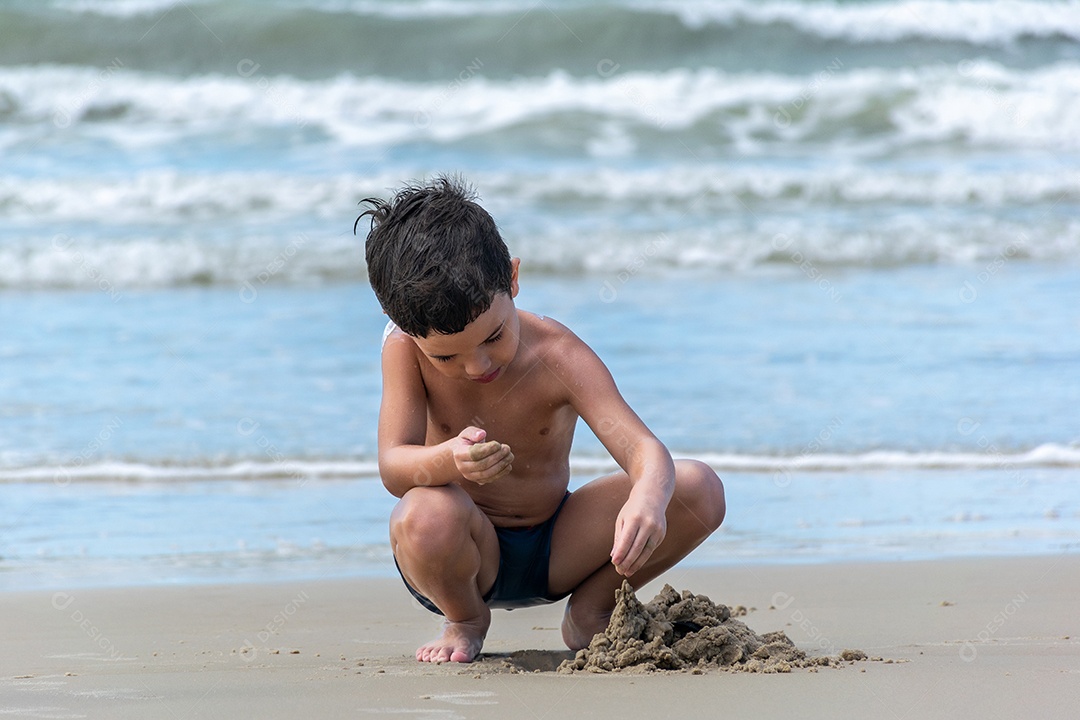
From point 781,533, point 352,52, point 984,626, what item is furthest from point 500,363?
point 352,52

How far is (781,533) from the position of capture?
397cm

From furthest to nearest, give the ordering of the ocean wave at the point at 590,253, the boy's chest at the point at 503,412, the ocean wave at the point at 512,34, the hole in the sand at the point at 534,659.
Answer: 1. the ocean wave at the point at 512,34
2. the ocean wave at the point at 590,253
3. the boy's chest at the point at 503,412
4. the hole in the sand at the point at 534,659

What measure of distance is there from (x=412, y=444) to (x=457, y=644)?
0.44m

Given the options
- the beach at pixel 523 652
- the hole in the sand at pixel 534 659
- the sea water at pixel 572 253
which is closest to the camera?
the beach at pixel 523 652

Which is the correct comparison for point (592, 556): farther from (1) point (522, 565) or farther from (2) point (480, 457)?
(2) point (480, 457)

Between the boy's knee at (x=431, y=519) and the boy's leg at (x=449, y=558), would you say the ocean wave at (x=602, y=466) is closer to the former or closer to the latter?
the boy's leg at (x=449, y=558)

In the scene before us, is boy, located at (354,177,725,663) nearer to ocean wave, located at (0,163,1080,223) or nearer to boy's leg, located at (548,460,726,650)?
boy's leg, located at (548,460,726,650)

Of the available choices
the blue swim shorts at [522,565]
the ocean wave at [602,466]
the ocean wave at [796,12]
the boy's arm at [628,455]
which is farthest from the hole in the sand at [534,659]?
the ocean wave at [796,12]

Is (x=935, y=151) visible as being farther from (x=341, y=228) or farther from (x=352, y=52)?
(x=352, y=52)

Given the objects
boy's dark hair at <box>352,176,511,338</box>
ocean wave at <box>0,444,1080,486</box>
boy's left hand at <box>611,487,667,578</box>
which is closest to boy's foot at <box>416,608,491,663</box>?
boy's left hand at <box>611,487,667,578</box>

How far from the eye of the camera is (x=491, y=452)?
227 cm

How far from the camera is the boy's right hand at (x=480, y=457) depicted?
2270 mm

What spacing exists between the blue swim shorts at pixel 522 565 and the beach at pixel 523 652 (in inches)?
5.0

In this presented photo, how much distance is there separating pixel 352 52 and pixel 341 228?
6295mm
